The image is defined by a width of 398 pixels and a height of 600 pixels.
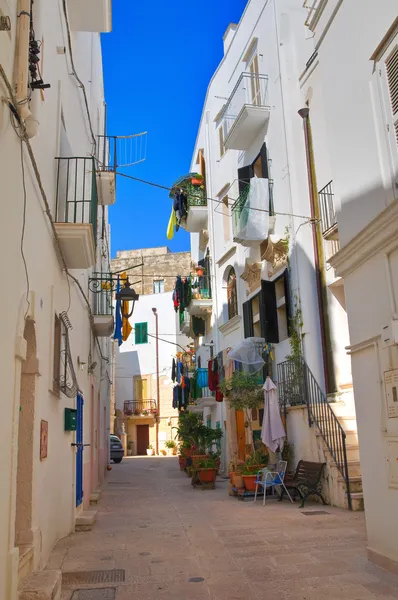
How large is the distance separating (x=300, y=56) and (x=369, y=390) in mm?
11719

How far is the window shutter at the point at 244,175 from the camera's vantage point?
1719 cm

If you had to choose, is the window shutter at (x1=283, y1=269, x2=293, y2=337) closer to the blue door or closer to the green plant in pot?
the green plant in pot

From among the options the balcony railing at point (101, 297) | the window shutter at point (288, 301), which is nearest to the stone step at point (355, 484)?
the window shutter at point (288, 301)

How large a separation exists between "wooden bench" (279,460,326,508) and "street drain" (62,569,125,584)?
5.39 m

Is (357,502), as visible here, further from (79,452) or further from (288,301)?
(288,301)

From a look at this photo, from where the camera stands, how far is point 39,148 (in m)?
6.55

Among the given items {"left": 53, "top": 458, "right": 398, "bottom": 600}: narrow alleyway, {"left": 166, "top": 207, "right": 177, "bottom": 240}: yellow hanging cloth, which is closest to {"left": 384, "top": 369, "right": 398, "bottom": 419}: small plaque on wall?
{"left": 53, "top": 458, "right": 398, "bottom": 600}: narrow alleyway

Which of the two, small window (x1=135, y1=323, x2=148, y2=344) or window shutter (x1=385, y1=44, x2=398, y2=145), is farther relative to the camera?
small window (x1=135, y1=323, x2=148, y2=344)

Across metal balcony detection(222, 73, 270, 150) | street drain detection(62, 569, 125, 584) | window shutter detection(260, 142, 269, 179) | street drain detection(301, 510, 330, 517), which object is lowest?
street drain detection(62, 569, 125, 584)

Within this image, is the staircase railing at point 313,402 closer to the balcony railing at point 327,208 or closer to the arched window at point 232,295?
the balcony railing at point 327,208

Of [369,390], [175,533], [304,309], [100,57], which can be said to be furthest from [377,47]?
[100,57]

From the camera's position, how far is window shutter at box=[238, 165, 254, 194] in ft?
56.4

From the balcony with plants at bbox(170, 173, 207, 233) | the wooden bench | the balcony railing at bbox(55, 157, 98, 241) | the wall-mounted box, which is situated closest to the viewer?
the balcony railing at bbox(55, 157, 98, 241)

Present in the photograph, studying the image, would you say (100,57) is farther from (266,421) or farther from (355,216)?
(355,216)
